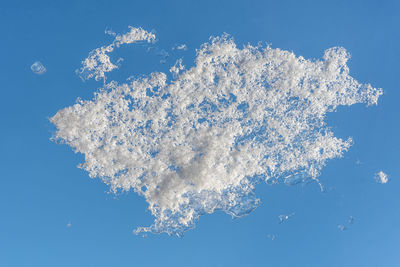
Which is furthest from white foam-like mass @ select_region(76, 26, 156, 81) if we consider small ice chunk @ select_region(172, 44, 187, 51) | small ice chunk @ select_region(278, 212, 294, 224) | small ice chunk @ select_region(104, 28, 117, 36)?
small ice chunk @ select_region(278, 212, 294, 224)

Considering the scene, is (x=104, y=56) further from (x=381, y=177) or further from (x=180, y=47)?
(x=381, y=177)

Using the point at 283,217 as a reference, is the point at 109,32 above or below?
above

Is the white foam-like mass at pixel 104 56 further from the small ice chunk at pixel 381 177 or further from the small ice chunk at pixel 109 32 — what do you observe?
the small ice chunk at pixel 381 177

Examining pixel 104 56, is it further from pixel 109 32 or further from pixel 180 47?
pixel 180 47

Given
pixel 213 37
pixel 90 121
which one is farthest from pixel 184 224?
pixel 213 37

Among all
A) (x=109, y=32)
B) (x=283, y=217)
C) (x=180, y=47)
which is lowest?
(x=283, y=217)

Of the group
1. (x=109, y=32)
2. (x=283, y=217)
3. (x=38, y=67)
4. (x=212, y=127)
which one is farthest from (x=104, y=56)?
(x=283, y=217)

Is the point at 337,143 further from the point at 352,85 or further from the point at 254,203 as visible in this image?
the point at 254,203
